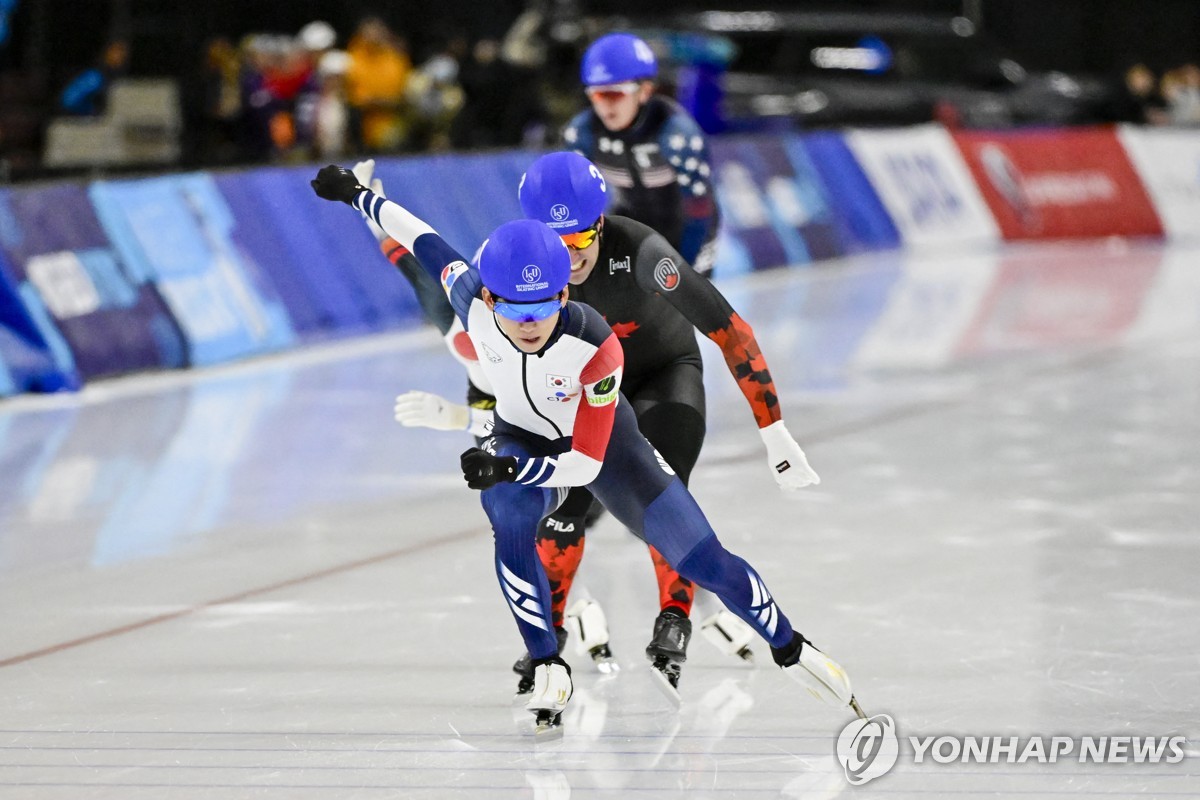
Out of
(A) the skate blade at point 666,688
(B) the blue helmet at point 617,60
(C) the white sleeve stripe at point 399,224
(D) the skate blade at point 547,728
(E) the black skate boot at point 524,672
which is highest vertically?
(C) the white sleeve stripe at point 399,224

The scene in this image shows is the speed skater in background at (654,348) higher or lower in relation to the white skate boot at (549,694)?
higher

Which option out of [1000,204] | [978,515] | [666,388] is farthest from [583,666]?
[1000,204]

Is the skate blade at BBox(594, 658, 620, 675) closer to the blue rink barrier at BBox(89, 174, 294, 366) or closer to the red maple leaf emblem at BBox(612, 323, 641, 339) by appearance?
the red maple leaf emblem at BBox(612, 323, 641, 339)

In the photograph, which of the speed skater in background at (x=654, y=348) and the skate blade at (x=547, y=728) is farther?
the speed skater in background at (x=654, y=348)

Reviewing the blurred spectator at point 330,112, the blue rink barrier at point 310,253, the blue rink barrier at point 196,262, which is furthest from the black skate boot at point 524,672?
the blurred spectator at point 330,112

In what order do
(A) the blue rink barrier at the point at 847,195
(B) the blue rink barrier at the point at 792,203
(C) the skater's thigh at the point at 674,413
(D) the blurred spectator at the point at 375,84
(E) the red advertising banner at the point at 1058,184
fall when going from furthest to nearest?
1. (E) the red advertising banner at the point at 1058,184
2. (A) the blue rink barrier at the point at 847,195
3. (B) the blue rink barrier at the point at 792,203
4. (D) the blurred spectator at the point at 375,84
5. (C) the skater's thigh at the point at 674,413

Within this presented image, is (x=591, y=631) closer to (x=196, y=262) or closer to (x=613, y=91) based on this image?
(x=613, y=91)

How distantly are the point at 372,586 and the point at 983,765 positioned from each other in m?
2.53

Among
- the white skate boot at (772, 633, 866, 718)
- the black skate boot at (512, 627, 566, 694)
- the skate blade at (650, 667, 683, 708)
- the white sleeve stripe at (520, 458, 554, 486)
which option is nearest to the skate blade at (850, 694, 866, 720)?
the white skate boot at (772, 633, 866, 718)

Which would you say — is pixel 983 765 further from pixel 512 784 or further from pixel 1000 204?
pixel 1000 204

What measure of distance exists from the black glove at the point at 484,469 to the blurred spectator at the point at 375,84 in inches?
478

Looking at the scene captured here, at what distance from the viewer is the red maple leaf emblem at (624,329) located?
510 centimetres

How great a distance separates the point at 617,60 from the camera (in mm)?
5852

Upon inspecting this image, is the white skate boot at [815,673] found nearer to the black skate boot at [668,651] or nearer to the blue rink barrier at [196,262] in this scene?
the black skate boot at [668,651]
